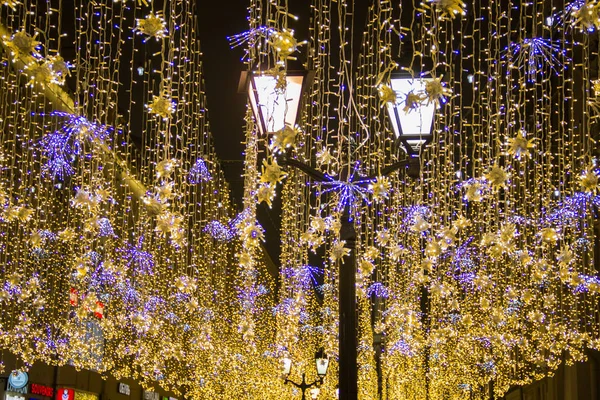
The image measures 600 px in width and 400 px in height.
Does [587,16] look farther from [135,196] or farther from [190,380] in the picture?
[135,196]

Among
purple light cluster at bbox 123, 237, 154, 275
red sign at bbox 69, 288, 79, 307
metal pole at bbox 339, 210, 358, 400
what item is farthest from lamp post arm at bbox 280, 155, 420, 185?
red sign at bbox 69, 288, 79, 307

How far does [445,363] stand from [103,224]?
15.2 m

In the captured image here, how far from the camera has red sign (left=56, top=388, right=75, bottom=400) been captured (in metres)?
31.1

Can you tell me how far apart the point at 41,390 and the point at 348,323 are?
79.5 ft

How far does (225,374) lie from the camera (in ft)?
127

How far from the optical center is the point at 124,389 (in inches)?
1545

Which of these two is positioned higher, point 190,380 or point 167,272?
point 167,272

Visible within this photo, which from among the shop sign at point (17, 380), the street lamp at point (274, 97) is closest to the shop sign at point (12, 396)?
the shop sign at point (17, 380)

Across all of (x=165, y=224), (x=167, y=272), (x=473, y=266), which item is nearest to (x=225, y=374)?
(x=167, y=272)

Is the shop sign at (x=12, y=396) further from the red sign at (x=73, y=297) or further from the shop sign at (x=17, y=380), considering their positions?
the red sign at (x=73, y=297)

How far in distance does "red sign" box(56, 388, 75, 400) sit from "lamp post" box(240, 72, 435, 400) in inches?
1007

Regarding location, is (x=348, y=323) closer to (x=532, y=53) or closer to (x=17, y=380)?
(x=532, y=53)

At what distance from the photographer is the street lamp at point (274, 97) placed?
6551 millimetres

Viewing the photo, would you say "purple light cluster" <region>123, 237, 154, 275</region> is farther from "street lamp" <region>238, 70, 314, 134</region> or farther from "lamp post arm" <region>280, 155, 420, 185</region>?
"street lamp" <region>238, 70, 314, 134</region>
